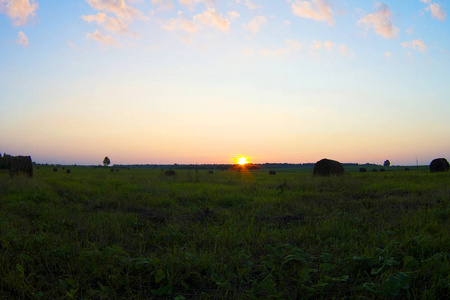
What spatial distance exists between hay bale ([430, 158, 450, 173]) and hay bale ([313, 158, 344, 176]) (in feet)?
26.4

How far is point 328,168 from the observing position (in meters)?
22.4

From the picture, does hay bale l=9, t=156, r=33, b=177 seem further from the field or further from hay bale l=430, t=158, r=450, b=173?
hay bale l=430, t=158, r=450, b=173

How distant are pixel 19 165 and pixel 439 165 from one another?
1221 inches

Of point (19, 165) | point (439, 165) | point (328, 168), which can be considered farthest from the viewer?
point (439, 165)

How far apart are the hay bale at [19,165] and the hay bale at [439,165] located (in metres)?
30.1

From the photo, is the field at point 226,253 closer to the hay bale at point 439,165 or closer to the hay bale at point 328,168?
the hay bale at point 328,168

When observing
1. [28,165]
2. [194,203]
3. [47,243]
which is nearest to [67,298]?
[47,243]

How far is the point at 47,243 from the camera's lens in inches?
178

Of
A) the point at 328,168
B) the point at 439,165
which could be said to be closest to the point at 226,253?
the point at 328,168

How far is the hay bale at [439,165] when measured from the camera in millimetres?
23364

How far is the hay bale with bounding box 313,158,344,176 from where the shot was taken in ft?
72.3

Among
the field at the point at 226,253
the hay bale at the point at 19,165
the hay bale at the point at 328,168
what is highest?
the hay bale at the point at 19,165

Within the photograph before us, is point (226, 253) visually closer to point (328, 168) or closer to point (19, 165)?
point (19, 165)

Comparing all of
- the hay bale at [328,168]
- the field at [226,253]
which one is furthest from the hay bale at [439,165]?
the field at [226,253]
